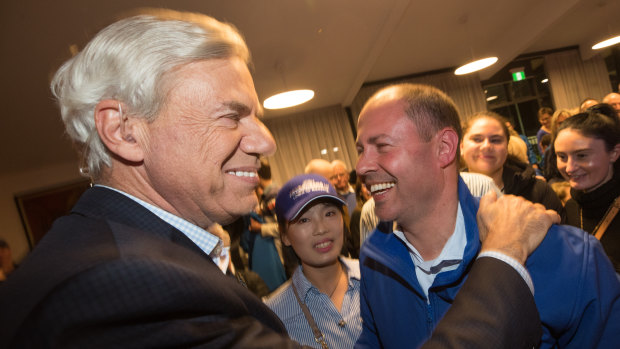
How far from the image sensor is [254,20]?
15.5 feet

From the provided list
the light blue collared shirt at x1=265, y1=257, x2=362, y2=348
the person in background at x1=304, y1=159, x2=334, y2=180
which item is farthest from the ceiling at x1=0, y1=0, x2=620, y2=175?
the light blue collared shirt at x1=265, y1=257, x2=362, y2=348

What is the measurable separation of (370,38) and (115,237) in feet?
20.3

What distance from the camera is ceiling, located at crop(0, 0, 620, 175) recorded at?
384cm

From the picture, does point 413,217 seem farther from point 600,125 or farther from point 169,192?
point 600,125

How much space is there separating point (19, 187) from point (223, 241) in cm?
917

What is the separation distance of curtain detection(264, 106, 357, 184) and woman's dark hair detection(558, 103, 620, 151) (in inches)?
301

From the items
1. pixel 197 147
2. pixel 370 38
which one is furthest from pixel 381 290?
pixel 370 38

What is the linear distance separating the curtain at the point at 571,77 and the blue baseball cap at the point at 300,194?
1190 centimetres

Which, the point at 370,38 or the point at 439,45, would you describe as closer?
the point at 370,38

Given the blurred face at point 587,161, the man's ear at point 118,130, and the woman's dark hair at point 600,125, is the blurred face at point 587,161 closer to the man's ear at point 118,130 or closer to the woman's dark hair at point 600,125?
the woman's dark hair at point 600,125

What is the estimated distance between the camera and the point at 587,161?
95.3 inches

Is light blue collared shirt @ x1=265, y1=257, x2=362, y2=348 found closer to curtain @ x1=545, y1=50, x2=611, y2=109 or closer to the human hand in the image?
the human hand

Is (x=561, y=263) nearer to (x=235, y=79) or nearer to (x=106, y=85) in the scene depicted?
(x=235, y=79)

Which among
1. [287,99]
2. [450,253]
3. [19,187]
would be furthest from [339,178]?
[19,187]
